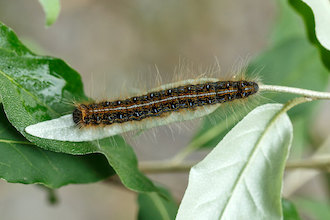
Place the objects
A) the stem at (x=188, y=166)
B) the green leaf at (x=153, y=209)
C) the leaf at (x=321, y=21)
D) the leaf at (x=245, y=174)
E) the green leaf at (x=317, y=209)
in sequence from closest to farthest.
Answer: the leaf at (x=245, y=174), the leaf at (x=321, y=21), the stem at (x=188, y=166), the green leaf at (x=153, y=209), the green leaf at (x=317, y=209)

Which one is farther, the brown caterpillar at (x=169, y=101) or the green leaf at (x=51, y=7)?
the brown caterpillar at (x=169, y=101)

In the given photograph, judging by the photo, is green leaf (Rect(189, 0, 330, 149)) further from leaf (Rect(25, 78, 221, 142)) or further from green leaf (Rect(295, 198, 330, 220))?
green leaf (Rect(295, 198, 330, 220))

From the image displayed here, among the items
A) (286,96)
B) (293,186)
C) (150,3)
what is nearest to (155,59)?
(150,3)

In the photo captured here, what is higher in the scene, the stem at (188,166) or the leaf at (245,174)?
the leaf at (245,174)

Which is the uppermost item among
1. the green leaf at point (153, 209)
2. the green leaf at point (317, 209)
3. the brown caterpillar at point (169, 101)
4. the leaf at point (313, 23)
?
the leaf at point (313, 23)

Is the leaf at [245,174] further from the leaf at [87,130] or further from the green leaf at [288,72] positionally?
the green leaf at [288,72]

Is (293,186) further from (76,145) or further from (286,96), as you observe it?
(76,145)

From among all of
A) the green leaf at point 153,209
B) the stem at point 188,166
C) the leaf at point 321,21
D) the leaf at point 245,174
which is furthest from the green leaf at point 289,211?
the leaf at point 321,21
